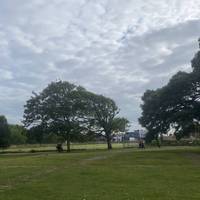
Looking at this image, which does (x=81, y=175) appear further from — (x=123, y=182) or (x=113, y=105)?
(x=113, y=105)

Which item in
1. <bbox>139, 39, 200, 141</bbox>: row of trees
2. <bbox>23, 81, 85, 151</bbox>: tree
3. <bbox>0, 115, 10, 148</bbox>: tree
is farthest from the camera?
<bbox>0, 115, 10, 148</bbox>: tree

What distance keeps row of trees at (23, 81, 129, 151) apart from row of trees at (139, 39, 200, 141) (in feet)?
92.2

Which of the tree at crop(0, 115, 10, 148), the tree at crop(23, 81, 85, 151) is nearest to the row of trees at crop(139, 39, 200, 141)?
the tree at crop(23, 81, 85, 151)

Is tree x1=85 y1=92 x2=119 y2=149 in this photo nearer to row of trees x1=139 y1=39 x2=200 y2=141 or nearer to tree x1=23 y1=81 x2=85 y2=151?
tree x1=23 y1=81 x2=85 y2=151

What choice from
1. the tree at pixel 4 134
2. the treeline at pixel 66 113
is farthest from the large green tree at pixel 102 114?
the tree at pixel 4 134

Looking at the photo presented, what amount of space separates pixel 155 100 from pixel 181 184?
3740cm

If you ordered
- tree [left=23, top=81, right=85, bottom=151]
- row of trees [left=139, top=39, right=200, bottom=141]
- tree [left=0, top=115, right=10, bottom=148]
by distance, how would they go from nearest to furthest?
row of trees [left=139, top=39, right=200, bottom=141]
tree [left=23, top=81, right=85, bottom=151]
tree [left=0, top=115, right=10, bottom=148]

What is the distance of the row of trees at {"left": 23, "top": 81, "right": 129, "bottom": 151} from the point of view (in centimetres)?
8419

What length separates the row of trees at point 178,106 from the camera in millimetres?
54338

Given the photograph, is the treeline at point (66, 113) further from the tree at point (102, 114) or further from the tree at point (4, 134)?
the tree at point (4, 134)

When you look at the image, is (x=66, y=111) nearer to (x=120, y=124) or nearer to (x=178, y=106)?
(x=120, y=124)

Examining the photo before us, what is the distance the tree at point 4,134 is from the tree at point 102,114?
1924cm

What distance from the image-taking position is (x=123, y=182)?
21109 mm

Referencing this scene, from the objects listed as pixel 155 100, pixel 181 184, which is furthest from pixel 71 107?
pixel 181 184
